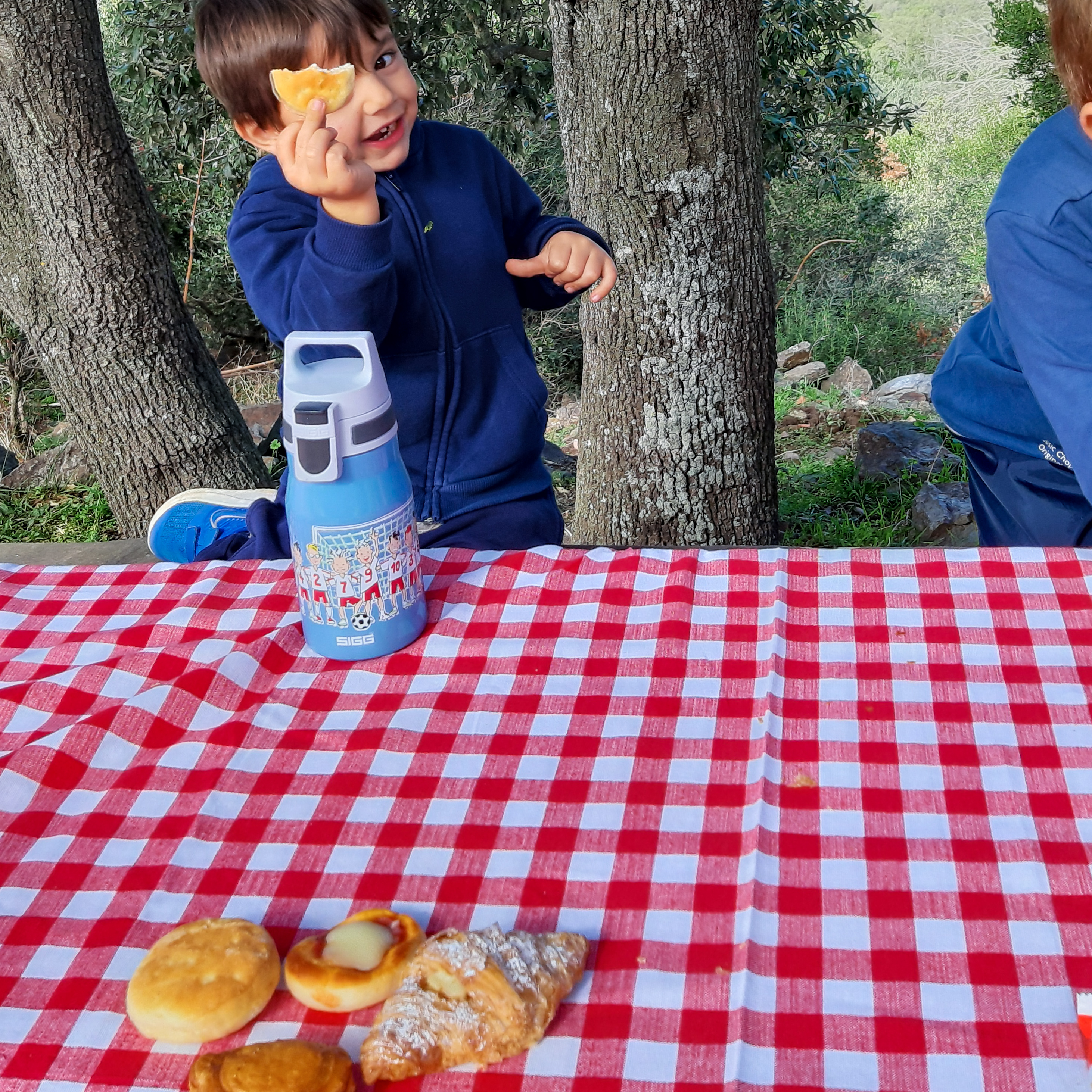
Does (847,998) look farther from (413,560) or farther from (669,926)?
(413,560)

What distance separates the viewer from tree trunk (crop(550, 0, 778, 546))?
2781 mm

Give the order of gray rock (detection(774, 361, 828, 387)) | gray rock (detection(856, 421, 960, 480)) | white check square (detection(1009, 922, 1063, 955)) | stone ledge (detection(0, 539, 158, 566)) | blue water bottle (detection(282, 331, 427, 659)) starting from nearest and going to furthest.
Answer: white check square (detection(1009, 922, 1063, 955))
blue water bottle (detection(282, 331, 427, 659))
stone ledge (detection(0, 539, 158, 566))
gray rock (detection(856, 421, 960, 480))
gray rock (detection(774, 361, 828, 387))

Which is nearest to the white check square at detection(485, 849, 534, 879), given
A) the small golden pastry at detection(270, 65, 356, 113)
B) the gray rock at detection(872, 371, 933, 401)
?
the small golden pastry at detection(270, 65, 356, 113)

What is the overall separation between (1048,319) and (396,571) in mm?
1030

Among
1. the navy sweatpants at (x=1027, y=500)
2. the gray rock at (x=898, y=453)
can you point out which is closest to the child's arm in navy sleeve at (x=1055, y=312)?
the navy sweatpants at (x=1027, y=500)

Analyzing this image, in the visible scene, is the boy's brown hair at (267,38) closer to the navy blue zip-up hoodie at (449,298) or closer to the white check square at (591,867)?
the navy blue zip-up hoodie at (449,298)

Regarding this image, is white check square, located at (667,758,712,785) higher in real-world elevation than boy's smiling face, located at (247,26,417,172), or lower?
lower

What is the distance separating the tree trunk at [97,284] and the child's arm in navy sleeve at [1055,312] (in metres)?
2.48

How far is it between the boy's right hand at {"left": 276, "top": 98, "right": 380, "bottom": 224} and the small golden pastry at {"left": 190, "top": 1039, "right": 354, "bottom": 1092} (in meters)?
1.04

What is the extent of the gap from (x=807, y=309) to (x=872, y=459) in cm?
287

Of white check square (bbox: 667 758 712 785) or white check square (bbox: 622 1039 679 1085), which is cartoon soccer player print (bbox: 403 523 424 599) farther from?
white check square (bbox: 622 1039 679 1085)

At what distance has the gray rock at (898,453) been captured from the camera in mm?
4270

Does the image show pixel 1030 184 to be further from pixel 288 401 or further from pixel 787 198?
pixel 787 198

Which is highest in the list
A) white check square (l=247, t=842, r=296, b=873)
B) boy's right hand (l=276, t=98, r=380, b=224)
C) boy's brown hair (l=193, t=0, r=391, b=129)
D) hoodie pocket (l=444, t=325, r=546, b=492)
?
boy's brown hair (l=193, t=0, r=391, b=129)
